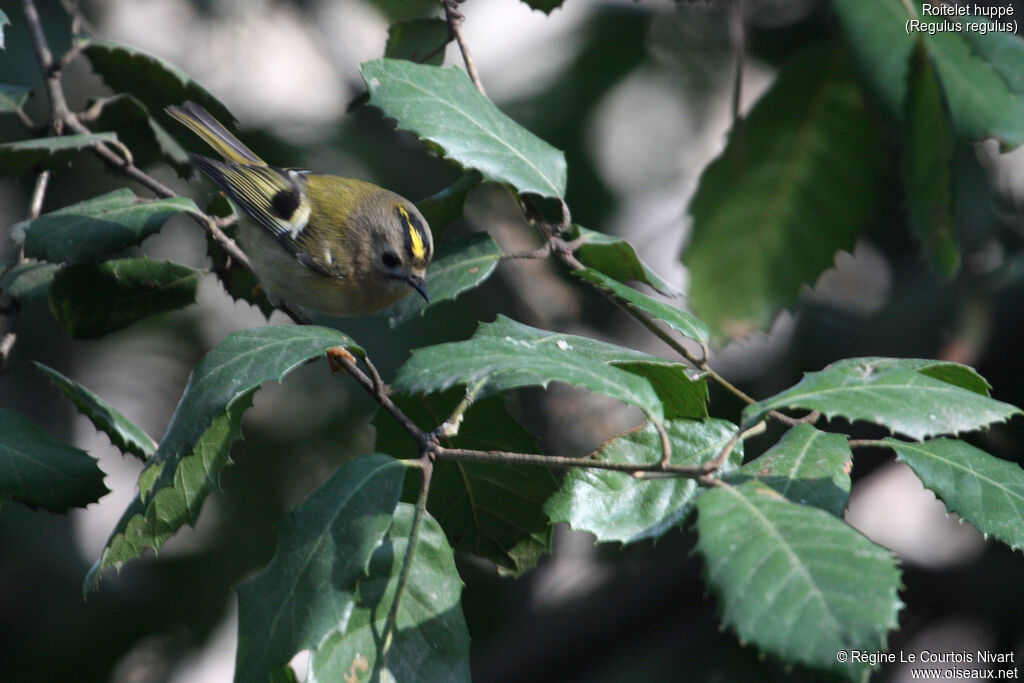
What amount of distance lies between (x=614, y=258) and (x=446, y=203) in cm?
28

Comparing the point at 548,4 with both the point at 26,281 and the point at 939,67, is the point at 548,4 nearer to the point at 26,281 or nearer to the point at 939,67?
the point at 939,67

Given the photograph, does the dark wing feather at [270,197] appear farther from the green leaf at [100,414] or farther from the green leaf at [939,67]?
the green leaf at [939,67]

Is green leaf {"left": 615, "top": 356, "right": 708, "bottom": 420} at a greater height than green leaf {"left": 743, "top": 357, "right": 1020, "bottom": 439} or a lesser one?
lesser

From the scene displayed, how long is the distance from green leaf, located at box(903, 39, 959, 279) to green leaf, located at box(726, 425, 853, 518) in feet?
1.56

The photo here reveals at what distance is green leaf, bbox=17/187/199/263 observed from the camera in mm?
1312

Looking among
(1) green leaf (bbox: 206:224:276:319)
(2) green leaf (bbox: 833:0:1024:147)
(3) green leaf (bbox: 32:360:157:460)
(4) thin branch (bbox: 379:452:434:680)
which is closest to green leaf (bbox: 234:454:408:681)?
(4) thin branch (bbox: 379:452:434:680)

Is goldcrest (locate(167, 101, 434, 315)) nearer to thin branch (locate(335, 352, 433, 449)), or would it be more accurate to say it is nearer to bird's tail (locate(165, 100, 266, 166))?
bird's tail (locate(165, 100, 266, 166))

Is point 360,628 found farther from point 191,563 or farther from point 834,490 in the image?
point 191,563

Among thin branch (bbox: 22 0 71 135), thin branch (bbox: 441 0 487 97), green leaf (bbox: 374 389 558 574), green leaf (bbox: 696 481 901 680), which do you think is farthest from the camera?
thin branch (bbox: 22 0 71 135)

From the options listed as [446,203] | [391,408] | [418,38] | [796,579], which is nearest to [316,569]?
[391,408]

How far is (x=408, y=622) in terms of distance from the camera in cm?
105

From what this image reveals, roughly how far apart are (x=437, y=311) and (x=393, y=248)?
0.53 meters

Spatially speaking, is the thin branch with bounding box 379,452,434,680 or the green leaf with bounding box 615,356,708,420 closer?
the thin branch with bounding box 379,452,434,680

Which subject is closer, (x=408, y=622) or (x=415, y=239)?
(x=408, y=622)
